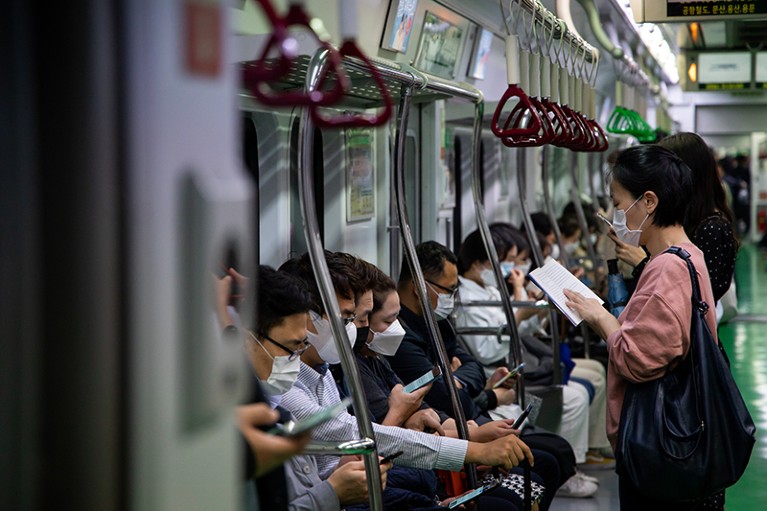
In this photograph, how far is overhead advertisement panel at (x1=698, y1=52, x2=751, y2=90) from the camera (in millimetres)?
10922

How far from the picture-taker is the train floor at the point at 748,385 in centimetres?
524

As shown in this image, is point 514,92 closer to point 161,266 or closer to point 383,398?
point 383,398

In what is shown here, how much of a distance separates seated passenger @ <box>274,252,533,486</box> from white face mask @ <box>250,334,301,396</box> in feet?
0.61

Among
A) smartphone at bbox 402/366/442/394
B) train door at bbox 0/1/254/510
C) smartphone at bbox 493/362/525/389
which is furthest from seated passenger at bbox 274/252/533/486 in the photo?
train door at bbox 0/1/254/510

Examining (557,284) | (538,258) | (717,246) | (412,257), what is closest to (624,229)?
(557,284)

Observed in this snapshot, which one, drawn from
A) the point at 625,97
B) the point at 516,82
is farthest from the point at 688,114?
the point at 516,82

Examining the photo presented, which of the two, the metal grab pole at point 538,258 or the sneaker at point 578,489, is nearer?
the metal grab pole at point 538,258

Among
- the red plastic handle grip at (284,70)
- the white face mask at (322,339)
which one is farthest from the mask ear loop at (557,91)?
the red plastic handle grip at (284,70)

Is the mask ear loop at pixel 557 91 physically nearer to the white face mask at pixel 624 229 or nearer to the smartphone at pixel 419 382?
the white face mask at pixel 624 229

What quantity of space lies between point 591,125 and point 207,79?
4432 mm

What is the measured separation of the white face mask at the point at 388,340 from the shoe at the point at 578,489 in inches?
75.7

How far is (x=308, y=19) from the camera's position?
1504mm

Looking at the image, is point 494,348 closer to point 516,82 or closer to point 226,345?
point 516,82

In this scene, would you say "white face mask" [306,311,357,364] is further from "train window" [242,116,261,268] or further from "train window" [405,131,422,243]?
"train window" [405,131,422,243]
